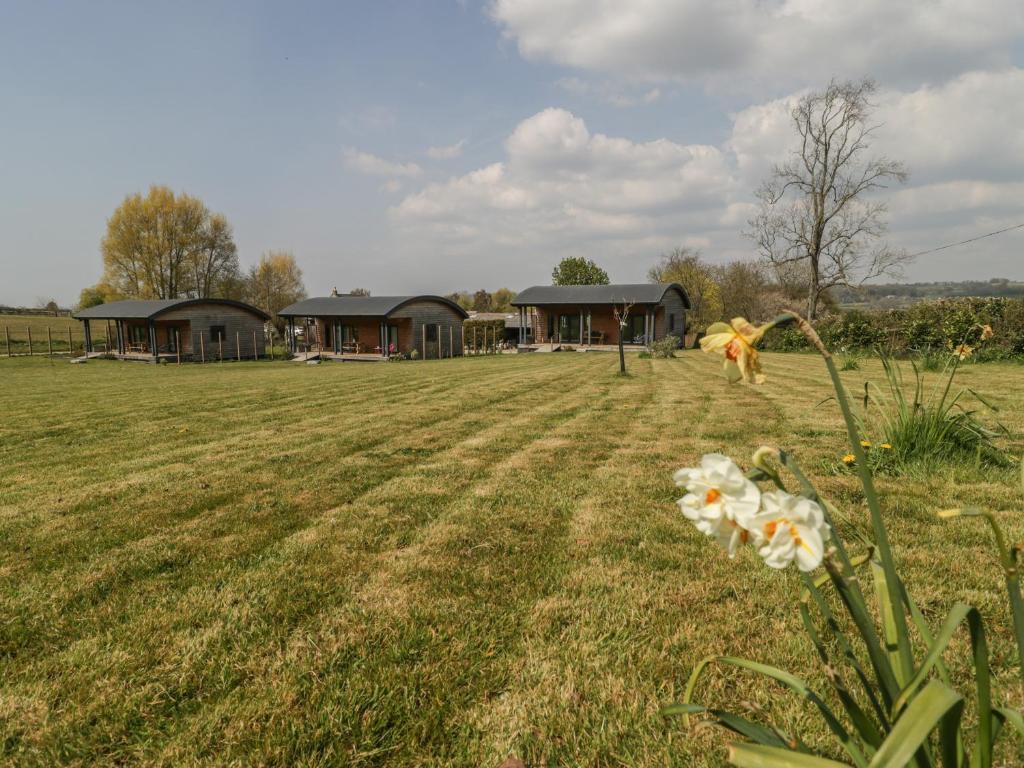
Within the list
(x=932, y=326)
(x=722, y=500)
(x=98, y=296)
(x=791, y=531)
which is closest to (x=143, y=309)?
(x=98, y=296)

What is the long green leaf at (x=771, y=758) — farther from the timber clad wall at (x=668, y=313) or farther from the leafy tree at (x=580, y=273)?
the leafy tree at (x=580, y=273)

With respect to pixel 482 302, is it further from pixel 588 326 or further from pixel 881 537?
pixel 881 537

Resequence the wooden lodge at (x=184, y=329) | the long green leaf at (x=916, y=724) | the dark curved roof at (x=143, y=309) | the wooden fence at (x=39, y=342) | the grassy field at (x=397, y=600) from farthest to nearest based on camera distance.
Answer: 1. the wooden fence at (x=39, y=342)
2. the wooden lodge at (x=184, y=329)
3. the dark curved roof at (x=143, y=309)
4. the grassy field at (x=397, y=600)
5. the long green leaf at (x=916, y=724)

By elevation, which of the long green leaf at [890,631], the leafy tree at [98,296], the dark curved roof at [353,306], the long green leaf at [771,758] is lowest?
the long green leaf at [771,758]

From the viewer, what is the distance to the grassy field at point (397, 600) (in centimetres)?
208

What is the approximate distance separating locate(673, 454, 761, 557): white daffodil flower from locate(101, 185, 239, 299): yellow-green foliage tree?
5479cm

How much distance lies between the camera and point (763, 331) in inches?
50.4

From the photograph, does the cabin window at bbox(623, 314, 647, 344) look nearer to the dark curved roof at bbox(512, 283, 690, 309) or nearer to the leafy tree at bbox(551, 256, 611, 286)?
the dark curved roof at bbox(512, 283, 690, 309)

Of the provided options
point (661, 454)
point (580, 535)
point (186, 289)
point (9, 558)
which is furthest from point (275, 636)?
point (186, 289)

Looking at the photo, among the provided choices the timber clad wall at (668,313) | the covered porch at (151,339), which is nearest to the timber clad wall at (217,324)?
the covered porch at (151,339)

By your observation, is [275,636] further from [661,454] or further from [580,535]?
[661,454]

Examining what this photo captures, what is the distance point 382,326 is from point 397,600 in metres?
29.3

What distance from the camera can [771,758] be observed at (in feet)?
4.13

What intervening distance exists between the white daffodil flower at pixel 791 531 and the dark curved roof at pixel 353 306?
30.2 metres
